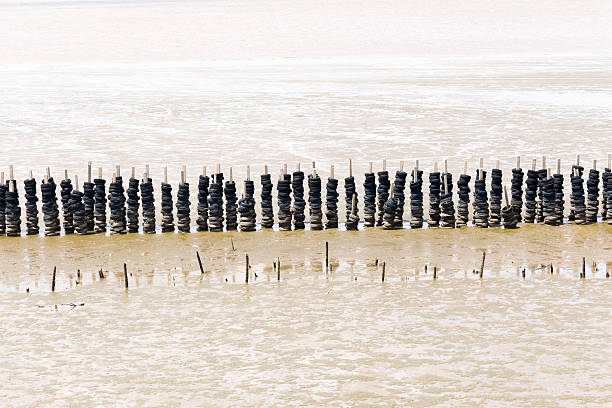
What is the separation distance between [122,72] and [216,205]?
59.5 meters

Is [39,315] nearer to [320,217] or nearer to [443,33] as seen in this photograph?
[320,217]

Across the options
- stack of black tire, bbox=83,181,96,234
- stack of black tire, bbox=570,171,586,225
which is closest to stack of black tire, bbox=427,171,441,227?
stack of black tire, bbox=570,171,586,225

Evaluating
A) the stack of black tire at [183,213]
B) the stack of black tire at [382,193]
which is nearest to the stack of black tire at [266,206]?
the stack of black tire at [183,213]

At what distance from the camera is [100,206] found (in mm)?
29094

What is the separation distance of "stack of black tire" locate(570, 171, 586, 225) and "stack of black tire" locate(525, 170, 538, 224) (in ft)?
3.64

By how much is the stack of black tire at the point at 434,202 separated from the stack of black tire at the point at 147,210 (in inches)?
326

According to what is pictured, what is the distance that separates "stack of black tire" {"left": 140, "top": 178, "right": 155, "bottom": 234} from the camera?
28.8 metres

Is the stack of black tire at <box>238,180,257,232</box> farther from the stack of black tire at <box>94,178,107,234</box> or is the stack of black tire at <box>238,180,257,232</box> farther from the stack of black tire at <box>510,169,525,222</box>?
the stack of black tire at <box>510,169,525,222</box>

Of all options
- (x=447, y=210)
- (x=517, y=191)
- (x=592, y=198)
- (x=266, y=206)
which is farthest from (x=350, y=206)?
(x=592, y=198)

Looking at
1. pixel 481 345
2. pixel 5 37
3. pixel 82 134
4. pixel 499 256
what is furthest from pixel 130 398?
pixel 5 37

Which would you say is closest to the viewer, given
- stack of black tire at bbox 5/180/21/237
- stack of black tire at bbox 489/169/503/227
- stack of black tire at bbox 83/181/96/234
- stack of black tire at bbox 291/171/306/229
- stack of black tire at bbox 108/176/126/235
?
stack of black tire at bbox 5/180/21/237

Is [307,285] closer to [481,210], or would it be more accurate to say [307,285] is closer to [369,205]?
[369,205]

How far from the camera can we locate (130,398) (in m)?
16.7

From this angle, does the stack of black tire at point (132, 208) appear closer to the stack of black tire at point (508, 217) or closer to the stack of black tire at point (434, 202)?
the stack of black tire at point (434, 202)
